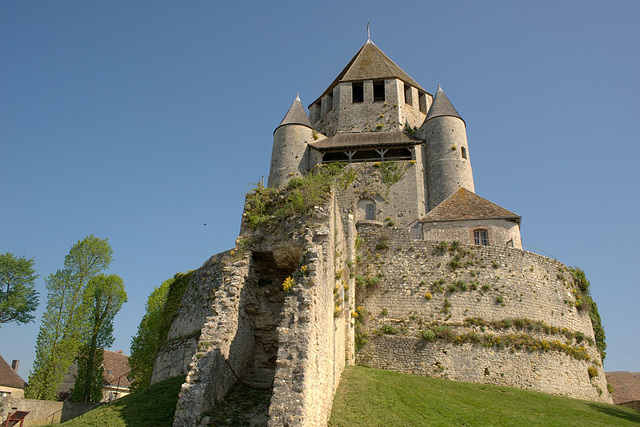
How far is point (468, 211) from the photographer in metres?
25.6

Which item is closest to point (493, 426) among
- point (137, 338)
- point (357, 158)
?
point (137, 338)

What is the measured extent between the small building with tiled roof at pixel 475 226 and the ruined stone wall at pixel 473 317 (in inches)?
115

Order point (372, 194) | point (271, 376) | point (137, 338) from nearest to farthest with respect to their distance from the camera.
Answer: point (271, 376) → point (137, 338) → point (372, 194)

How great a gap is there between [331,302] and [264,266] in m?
2.17

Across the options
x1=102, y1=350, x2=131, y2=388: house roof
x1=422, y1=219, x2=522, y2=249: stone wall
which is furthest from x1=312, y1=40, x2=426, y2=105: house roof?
x1=102, y1=350, x2=131, y2=388: house roof

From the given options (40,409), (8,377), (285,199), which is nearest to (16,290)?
(8,377)

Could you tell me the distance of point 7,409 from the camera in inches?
648

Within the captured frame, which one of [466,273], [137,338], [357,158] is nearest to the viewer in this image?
[466,273]

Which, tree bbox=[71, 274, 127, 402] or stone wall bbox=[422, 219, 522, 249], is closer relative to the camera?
tree bbox=[71, 274, 127, 402]

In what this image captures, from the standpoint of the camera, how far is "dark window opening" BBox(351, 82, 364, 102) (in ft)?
123

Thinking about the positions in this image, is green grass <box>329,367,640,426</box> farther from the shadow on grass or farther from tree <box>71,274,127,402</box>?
tree <box>71,274,127,402</box>

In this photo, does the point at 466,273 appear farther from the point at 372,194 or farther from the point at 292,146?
the point at 292,146

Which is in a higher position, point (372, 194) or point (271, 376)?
point (372, 194)

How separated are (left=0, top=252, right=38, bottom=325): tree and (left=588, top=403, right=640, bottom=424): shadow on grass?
31774 mm
